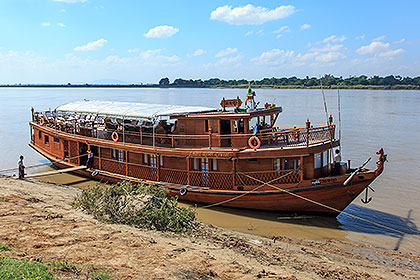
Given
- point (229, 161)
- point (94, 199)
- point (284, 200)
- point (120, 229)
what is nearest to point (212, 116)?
point (229, 161)

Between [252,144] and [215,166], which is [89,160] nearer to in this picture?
[215,166]

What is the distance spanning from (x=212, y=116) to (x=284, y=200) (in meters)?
4.08

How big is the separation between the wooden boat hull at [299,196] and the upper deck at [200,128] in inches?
59.9

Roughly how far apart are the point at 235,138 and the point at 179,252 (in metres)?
6.91

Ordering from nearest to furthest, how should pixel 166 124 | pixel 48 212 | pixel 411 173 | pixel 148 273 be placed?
pixel 148 273, pixel 48 212, pixel 166 124, pixel 411 173

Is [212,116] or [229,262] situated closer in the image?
[229,262]

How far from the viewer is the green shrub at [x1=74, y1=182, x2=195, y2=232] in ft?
32.0

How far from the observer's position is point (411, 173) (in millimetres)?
→ 19312

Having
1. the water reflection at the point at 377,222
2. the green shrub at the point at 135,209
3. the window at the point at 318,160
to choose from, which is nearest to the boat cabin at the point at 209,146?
the window at the point at 318,160

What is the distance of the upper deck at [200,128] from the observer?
532 inches

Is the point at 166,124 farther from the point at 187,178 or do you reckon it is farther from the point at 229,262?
the point at 229,262

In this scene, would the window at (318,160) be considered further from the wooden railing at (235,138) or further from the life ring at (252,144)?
the life ring at (252,144)

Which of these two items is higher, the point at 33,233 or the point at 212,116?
the point at 212,116

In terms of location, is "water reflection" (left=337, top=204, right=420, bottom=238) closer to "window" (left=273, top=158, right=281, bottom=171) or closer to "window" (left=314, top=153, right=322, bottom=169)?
"window" (left=314, top=153, right=322, bottom=169)
